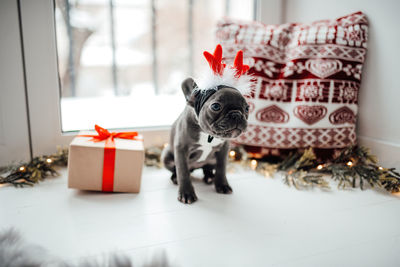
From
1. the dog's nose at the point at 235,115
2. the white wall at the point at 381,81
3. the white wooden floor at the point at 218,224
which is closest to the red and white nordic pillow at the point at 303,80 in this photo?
the white wall at the point at 381,81

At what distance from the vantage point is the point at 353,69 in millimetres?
1225

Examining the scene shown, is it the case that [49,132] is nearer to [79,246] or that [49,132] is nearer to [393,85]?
[79,246]

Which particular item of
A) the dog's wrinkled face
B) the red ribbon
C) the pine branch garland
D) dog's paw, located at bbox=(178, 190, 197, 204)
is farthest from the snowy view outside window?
the dog's wrinkled face

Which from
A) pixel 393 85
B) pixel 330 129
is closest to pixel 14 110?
pixel 330 129

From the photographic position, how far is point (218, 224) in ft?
2.79

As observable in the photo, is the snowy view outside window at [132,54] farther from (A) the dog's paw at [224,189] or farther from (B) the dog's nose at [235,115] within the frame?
(B) the dog's nose at [235,115]

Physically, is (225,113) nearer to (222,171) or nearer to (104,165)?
(222,171)

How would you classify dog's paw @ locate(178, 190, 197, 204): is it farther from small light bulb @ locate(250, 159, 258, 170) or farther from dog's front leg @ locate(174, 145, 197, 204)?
small light bulb @ locate(250, 159, 258, 170)

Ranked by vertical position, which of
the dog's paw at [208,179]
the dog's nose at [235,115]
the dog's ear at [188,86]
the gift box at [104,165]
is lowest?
the dog's paw at [208,179]

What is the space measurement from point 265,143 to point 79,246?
0.86 metres

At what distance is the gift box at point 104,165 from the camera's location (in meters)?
1.01

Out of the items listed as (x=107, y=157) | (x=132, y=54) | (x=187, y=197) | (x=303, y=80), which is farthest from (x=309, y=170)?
(x=132, y=54)

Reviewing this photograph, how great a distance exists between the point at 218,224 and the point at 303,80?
2.50ft

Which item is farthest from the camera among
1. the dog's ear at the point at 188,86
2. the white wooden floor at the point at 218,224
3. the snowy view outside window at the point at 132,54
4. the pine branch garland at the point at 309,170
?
the snowy view outside window at the point at 132,54
